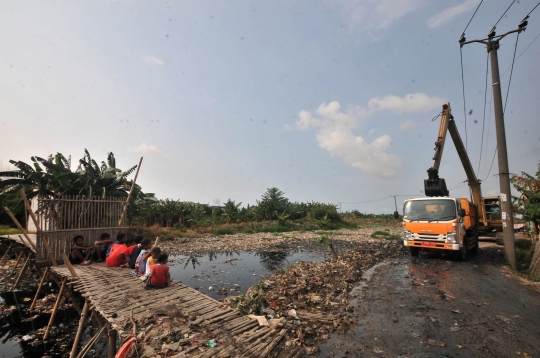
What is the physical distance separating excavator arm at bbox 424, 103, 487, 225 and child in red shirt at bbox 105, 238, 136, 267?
37.7 ft

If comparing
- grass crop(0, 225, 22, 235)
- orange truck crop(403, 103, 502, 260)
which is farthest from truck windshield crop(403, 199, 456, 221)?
grass crop(0, 225, 22, 235)

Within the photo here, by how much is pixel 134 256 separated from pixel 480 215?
16198mm

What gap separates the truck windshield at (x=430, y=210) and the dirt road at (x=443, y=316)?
6.49 ft

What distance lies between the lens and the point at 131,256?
8.05m

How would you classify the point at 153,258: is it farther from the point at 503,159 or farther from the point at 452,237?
the point at 503,159

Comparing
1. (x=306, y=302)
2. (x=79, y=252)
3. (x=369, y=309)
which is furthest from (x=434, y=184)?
(x=79, y=252)

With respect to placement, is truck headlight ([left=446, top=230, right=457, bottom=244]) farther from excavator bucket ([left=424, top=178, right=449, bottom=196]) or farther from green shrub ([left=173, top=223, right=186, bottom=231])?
green shrub ([left=173, top=223, right=186, bottom=231])

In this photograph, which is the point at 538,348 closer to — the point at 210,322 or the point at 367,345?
the point at 367,345

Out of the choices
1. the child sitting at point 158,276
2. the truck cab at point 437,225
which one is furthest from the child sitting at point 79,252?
the truck cab at point 437,225

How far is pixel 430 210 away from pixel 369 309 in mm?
6455

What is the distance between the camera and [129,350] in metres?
3.84

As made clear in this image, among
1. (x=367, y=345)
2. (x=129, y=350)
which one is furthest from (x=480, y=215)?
(x=129, y=350)

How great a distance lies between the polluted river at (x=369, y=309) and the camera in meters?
4.99

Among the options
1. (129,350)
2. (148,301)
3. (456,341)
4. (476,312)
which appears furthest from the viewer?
(476,312)
